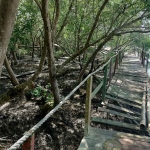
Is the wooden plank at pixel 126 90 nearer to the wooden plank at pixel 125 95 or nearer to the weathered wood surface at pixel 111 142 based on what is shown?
the wooden plank at pixel 125 95

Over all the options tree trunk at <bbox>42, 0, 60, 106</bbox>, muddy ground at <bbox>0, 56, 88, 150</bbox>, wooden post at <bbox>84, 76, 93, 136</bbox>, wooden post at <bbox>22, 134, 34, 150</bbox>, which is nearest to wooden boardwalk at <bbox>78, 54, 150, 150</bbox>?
wooden post at <bbox>84, 76, 93, 136</bbox>

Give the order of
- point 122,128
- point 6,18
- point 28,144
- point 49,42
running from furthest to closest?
point 49,42 → point 122,128 → point 6,18 → point 28,144

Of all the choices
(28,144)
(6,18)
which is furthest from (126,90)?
(28,144)

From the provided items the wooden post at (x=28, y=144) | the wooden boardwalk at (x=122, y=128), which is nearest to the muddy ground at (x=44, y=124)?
the wooden boardwalk at (x=122, y=128)

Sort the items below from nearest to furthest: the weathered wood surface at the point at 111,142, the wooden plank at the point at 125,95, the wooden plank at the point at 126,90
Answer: the weathered wood surface at the point at 111,142 → the wooden plank at the point at 125,95 → the wooden plank at the point at 126,90

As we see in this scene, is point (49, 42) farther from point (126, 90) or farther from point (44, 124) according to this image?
point (126, 90)

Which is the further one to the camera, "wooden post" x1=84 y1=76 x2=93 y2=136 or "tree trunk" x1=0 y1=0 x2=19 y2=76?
"wooden post" x1=84 y1=76 x2=93 y2=136

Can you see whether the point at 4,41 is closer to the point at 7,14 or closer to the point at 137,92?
the point at 7,14

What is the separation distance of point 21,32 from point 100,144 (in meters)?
6.85

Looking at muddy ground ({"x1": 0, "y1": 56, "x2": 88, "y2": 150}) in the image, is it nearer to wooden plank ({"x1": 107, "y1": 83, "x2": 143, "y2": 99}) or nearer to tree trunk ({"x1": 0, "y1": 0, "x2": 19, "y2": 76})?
wooden plank ({"x1": 107, "y1": 83, "x2": 143, "y2": 99})

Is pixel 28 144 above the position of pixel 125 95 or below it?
above

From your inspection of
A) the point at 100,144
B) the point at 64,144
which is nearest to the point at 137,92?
the point at 64,144

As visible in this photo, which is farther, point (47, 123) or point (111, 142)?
point (47, 123)

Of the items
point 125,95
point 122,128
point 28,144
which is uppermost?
point 28,144
